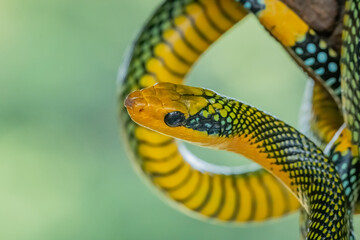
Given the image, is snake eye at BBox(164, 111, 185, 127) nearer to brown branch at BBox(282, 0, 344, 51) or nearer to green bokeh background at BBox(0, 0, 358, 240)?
brown branch at BBox(282, 0, 344, 51)

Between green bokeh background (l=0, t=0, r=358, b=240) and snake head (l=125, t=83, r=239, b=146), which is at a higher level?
snake head (l=125, t=83, r=239, b=146)

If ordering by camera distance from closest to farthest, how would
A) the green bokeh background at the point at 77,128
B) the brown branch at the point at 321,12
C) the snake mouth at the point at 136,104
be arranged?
the snake mouth at the point at 136,104
the brown branch at the point at 321,12
the green bokeh background at the point at 77,128

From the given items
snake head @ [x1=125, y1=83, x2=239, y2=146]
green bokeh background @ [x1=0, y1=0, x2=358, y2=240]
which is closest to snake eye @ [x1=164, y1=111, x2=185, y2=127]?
snake head @ [x1=125, y1=83, x2=239, y2=146]

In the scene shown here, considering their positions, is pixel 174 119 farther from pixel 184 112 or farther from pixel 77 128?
pixel 77 128

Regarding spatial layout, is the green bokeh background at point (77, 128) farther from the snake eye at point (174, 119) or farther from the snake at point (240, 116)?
the snake eye at point (174, 119)

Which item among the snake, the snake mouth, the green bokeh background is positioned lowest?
the green bokeh background

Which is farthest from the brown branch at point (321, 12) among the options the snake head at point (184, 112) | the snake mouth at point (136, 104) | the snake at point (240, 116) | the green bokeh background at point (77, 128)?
the green bokeh background at point (77, 128)

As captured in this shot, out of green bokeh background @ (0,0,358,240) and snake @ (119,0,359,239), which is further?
green bokeh background @ (0,0,358,240)

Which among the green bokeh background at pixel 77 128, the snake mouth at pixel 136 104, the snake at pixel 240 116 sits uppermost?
the snake mouth at pixel 136 104

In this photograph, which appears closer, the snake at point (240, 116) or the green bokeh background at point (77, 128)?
the snake at point (240, 116)
